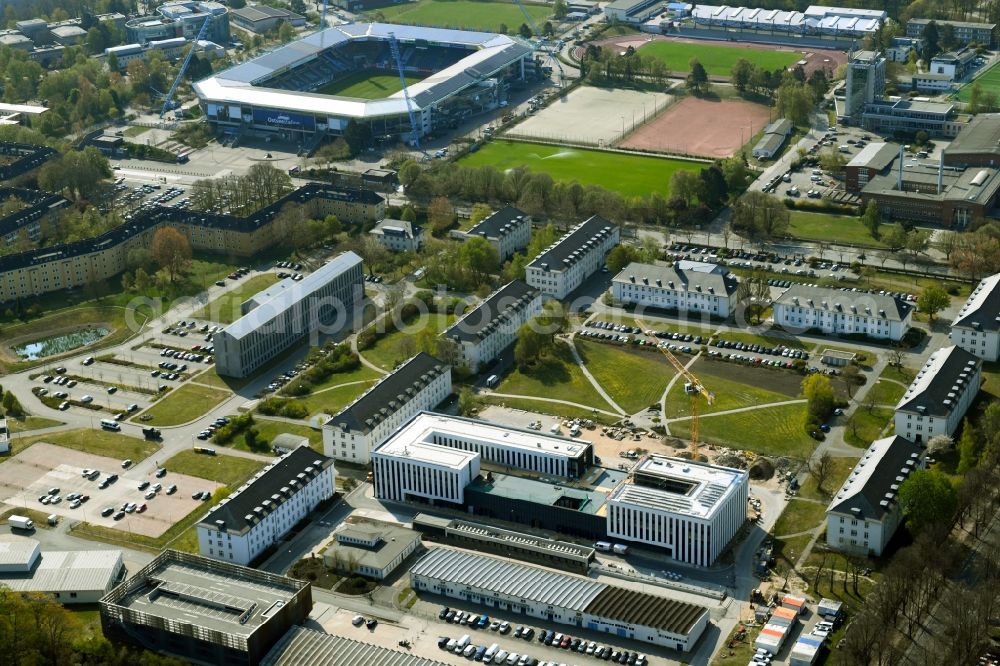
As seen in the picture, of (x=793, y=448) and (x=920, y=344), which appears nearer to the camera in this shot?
(x=793, y=448)

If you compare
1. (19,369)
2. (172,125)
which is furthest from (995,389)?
(172,125)

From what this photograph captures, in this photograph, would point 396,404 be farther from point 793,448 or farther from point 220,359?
point 793,448

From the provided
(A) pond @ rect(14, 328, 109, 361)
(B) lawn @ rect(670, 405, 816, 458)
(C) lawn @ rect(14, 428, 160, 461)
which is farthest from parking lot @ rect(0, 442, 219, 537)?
(B) lawn @ rect(670, 405, 816, 458)

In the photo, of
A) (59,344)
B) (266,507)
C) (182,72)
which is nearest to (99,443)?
(266,507)

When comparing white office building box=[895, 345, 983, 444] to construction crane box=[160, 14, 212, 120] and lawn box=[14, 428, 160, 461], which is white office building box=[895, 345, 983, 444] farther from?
construction crane box=[160, 14, 212, 120]

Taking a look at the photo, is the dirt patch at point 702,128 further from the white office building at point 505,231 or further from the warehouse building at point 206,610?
the warehouse building at point 206,610

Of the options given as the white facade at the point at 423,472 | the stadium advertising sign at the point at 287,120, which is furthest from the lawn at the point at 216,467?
the stadium advertising sign at the point at 287,120
